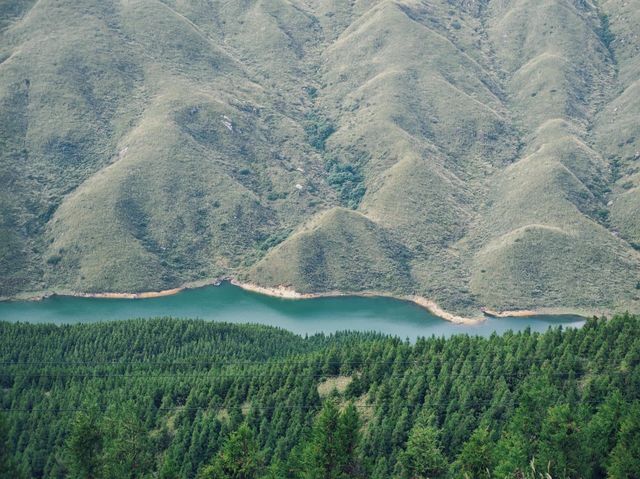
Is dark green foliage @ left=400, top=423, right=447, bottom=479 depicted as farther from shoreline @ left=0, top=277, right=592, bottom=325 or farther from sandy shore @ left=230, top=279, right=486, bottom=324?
sandy shore @ left=230, top=279, right=486, bottom=324

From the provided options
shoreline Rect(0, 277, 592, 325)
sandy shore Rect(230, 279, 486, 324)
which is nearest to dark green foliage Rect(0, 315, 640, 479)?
shoreline Rect(0, 277, 592, 325)

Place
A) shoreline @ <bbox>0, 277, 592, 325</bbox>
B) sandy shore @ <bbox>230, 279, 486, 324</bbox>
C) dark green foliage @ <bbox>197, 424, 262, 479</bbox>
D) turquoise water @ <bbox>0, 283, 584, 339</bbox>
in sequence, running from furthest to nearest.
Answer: sandy shore @ <bbox>230, 279, 486, 324</bbox> < shoreline @ <bbox>0, 277, 592, 325</bbox> < turquoise water @ <bbox>0, 283, 584, 339</bbox> < dark green foliage @ <bbox>197, 424, 262, 479</bbox>

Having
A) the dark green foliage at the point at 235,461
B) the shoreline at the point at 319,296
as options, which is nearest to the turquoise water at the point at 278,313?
the shoreline at the point at 319,296

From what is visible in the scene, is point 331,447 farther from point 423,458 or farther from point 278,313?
point 278,313

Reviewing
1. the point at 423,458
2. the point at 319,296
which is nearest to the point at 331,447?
the point at 423,458

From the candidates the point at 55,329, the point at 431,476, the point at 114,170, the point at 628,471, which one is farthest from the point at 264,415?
the point at 114,170

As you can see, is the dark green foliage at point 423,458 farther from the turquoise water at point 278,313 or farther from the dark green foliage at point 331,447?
the turquoise water at point 278,313

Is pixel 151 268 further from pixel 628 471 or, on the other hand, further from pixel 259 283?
pixel 628 471
